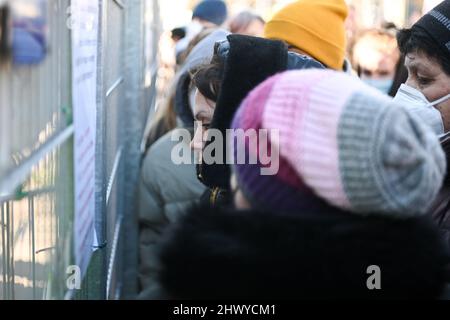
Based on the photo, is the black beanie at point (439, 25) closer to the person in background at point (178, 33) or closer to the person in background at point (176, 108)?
the person in background at point (176, 108)

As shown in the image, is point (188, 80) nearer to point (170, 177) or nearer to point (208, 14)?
point (170, 177)

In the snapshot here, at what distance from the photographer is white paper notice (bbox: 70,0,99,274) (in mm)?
2035

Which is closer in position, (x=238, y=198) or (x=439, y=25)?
(x=238, y=198)

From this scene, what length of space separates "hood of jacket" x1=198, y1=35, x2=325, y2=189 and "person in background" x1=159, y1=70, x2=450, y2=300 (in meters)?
0.78

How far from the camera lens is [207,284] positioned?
157 cm

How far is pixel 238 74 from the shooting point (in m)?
2.41

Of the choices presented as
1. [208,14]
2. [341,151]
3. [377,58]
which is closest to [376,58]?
[377,58]

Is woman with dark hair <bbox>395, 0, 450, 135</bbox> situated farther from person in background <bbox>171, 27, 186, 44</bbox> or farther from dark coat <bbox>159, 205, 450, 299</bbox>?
person in background <bbox>171, 27, 186, 44</bbox>

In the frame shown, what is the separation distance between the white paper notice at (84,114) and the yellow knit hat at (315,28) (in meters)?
0.96

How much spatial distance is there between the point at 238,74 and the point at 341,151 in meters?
0.96
